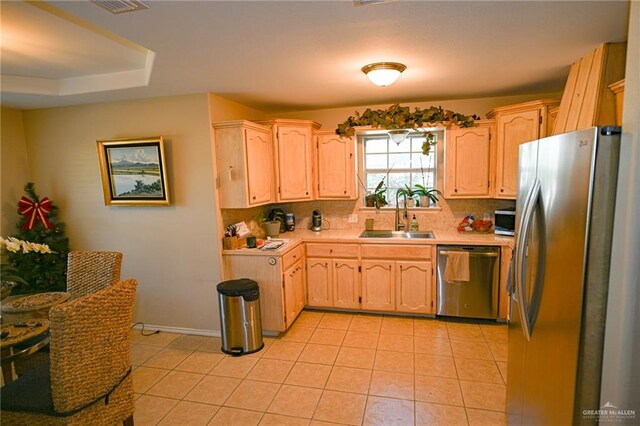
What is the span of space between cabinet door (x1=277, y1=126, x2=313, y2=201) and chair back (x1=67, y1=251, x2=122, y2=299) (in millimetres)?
1762

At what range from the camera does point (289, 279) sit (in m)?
3.36

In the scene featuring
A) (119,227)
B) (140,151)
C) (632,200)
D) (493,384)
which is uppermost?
(140,151)

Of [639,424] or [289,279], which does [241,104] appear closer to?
[289,279]

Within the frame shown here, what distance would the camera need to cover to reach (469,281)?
3377 mm

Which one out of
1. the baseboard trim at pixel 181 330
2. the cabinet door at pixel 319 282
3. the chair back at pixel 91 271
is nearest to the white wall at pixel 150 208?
the baseboard trim at pixel 181 330

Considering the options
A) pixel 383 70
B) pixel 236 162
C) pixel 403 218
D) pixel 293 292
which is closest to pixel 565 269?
pixel 383 70

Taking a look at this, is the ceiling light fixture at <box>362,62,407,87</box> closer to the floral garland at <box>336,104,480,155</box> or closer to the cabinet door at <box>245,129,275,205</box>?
the floral garland at <box>336,104,480,155</box>

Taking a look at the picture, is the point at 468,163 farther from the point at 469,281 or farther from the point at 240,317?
the point at 240,317

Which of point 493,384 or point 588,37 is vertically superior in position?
point 588,37

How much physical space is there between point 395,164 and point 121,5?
10.7 ft

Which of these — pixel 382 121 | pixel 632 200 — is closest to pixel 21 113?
pixel 382 121

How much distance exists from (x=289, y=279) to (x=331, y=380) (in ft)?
3.56

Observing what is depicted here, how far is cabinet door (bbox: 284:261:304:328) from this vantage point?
3.29m

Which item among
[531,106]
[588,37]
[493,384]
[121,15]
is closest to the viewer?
[121,15]
